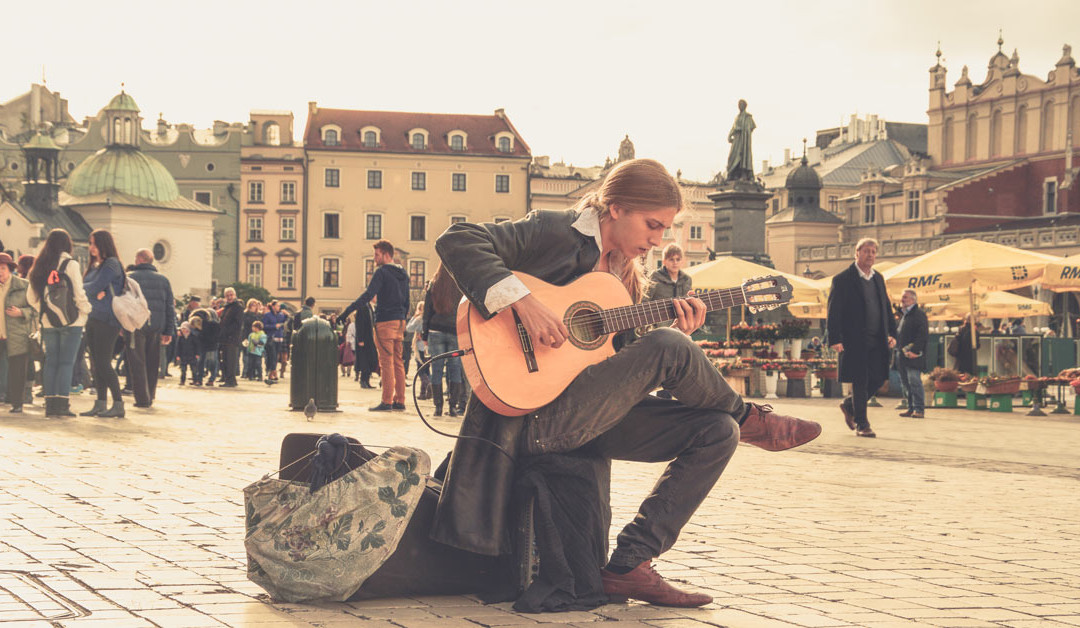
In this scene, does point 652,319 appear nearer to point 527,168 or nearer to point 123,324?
point 123,324

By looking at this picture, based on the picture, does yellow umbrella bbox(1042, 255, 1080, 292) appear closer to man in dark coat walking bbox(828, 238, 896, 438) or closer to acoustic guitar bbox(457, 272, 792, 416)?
man in dark coat walking bbox(828, 238, 896, 438)

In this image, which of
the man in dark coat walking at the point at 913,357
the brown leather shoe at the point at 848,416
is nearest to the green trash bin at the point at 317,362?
the brown leather shoe at the point at 848,416

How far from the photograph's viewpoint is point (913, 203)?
87.1 meters

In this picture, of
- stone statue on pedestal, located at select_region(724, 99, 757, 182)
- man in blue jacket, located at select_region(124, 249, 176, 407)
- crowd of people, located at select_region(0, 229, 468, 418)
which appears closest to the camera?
crowd of people, located at select_region(0, 229, 468, 418)

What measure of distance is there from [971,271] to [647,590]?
17.1 metres

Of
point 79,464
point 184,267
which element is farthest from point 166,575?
point 184,267

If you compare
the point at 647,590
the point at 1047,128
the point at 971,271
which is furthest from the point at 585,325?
the point at 1047,128

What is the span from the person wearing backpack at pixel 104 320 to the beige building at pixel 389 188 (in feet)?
253

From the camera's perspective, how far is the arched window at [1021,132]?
3263 inches

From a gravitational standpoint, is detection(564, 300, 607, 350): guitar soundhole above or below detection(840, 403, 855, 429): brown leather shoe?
→ above

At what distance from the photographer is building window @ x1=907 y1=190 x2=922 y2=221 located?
8650cm

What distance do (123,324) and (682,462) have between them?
1034cm

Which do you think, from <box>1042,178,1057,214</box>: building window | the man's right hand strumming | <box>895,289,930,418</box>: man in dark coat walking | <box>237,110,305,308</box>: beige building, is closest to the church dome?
<box>1042,178,1057,214</box>: building window

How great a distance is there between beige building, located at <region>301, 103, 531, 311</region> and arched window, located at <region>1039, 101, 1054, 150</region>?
3268 centimetres
